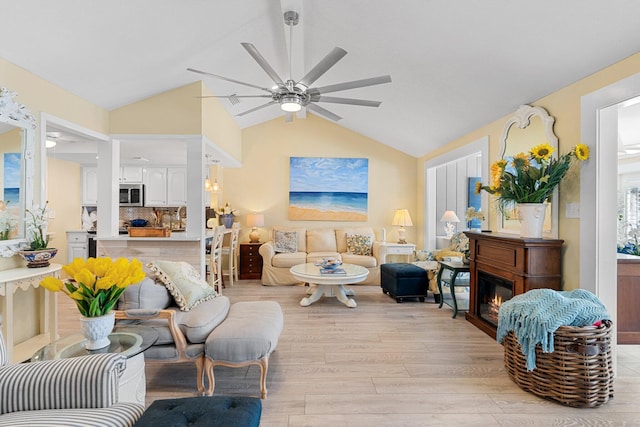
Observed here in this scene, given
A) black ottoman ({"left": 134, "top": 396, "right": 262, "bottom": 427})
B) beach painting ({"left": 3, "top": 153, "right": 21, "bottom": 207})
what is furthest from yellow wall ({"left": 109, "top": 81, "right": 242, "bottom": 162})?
black ottoman ({"left": 134, "top": 396, "right": 262, "bottom": 427})

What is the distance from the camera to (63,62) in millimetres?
3090

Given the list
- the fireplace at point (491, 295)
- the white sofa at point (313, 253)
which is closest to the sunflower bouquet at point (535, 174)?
the fireplace at point (491, 295)

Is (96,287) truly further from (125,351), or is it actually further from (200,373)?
(200,373)

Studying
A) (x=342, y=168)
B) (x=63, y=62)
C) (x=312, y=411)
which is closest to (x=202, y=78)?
(x=63, y=62)

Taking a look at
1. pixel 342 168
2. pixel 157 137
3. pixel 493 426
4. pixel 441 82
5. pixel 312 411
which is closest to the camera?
pixel 493 426

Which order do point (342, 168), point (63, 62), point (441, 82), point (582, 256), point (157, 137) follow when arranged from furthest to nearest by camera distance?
point (342, 168) < point (157, 137) < point (441, 82) < point (63, 62) < point (582, 256)

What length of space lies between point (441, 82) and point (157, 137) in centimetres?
356

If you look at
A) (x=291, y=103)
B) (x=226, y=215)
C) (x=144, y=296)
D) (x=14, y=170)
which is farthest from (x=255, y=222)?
(x=144, y=296)

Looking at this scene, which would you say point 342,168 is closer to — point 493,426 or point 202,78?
point 202,78

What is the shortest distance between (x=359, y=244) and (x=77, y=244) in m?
5.11

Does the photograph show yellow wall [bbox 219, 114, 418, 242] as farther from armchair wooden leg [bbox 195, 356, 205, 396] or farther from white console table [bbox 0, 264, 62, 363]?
armchair wooden leg [bbox 195, 356, 205, 396]

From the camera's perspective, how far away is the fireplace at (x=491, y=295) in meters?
3.31

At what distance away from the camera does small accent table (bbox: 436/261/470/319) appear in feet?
13.3

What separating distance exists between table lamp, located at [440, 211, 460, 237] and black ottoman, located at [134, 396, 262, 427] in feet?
16.7
